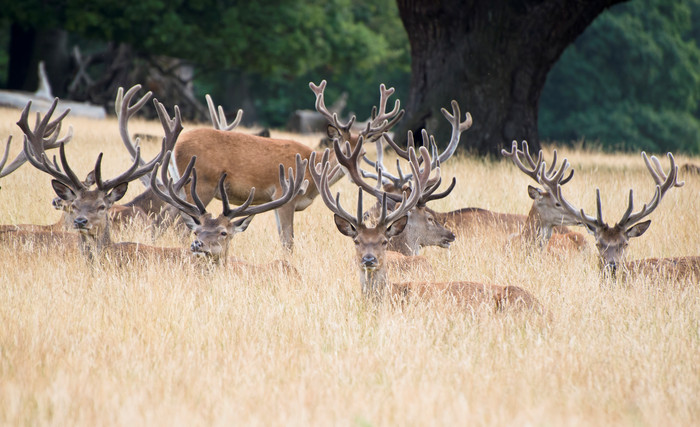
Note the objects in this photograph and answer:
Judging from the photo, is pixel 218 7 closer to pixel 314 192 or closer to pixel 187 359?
pixel 314 192

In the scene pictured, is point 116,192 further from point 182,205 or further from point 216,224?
point 216,224

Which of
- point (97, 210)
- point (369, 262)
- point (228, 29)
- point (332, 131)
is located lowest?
point (369, 262)

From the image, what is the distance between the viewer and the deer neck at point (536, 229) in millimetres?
7348

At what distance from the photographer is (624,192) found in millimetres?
9516

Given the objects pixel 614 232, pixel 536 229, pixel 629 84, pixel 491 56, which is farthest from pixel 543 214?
pixel 629 84

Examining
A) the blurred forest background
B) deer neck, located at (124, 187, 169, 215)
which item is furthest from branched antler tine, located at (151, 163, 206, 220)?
the blurred forest background

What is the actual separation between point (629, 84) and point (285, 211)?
1075 inches

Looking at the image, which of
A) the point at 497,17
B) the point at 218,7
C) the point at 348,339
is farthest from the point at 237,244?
the point at 218,7

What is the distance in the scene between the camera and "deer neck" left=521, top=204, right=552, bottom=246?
7.35m

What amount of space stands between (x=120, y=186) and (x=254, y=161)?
183 cm

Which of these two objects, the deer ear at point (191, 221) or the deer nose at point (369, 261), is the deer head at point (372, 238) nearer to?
the deer nose at point (369, 261)

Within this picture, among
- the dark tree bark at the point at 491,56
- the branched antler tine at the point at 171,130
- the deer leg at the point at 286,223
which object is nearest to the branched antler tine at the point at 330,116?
the deer leg at the point at 286,223

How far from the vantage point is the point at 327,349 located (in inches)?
163

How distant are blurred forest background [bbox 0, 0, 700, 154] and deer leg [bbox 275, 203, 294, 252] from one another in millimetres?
9185
